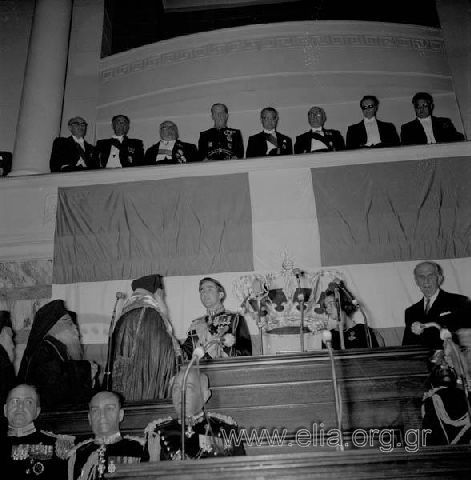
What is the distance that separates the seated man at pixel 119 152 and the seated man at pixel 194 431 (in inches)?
148

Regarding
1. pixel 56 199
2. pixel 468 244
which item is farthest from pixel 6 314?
pixel 468 244

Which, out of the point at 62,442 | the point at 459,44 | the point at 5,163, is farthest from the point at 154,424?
the point at 459,44

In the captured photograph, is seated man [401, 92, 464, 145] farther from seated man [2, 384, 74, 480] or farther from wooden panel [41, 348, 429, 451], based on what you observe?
seated man [2, 384, 74, 480]

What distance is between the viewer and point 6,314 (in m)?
5.49

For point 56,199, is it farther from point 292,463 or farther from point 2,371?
point 292,463

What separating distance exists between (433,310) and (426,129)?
268 cm

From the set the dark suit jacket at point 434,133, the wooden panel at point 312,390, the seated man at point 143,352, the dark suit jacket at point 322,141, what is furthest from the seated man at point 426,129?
the seated man at point 143,352

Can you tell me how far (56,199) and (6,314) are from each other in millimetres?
1364

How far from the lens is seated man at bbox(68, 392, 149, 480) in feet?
9.93

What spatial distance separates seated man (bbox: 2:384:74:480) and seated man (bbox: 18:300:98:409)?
18 centimetres

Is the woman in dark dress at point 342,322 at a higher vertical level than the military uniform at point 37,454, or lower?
higher

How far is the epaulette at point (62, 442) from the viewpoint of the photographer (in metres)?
3.27

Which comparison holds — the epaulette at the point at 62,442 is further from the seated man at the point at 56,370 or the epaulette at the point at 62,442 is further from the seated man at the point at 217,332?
the seated man at the point at 217,332

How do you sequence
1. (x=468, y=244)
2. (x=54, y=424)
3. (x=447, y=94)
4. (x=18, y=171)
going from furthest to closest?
(x=447, y=94), (x=18, y=171), (x=468, y=244), (x=54, y=424)
